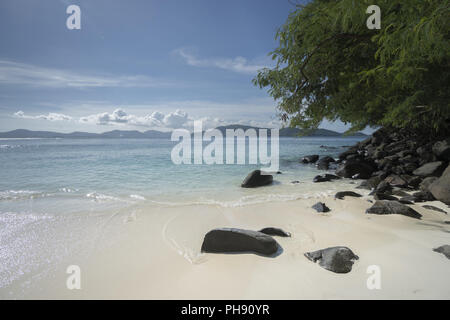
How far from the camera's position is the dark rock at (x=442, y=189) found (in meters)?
5.88

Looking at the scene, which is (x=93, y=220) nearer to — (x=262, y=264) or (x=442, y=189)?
(x=262, y=264)

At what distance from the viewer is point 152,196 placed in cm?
788

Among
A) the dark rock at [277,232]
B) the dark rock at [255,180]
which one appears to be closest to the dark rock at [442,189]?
the dark rock at [277,232]

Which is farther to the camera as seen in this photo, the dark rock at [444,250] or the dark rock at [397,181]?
the dark rock at [397,181]

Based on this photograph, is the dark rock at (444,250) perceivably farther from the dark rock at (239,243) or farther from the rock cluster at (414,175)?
the rock cluster at (414,175)

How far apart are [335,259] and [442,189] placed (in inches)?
238

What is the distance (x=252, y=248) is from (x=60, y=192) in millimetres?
8776

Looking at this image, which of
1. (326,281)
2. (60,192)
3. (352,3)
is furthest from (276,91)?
(60,192)

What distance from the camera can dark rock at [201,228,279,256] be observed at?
334cm

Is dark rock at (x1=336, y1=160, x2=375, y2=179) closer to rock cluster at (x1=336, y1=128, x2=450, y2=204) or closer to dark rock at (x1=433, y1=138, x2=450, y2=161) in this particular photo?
rock cluster at (x1=336, y1=128, x2=450, y2=204)

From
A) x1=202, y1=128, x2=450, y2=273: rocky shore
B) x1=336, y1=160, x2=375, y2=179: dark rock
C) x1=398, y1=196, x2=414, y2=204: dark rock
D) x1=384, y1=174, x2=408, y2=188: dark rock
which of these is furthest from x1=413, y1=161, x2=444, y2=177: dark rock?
x1=398, y1=196, x2=414, y2=204: dark rock

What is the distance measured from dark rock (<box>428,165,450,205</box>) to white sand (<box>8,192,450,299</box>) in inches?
55.5

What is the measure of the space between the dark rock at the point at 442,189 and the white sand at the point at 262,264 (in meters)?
1.41

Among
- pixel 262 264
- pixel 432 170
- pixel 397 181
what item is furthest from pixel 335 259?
pixel 432 170
